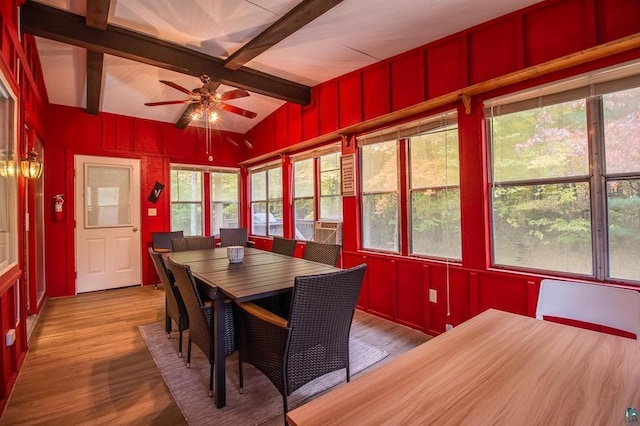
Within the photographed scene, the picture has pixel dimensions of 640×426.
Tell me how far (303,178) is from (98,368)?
3.47 meters

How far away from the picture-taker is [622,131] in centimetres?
210

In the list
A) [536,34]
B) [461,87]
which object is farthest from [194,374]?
[536,34]

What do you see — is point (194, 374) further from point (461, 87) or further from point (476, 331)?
point (461, 87)

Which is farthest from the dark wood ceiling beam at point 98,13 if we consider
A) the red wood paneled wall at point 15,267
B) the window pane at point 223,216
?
the window pane at point 223,216

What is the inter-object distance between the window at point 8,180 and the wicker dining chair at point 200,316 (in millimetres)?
1117

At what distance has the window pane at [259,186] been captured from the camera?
239 inches

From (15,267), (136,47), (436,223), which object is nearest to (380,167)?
(436,223)

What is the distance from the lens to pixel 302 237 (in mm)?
5094

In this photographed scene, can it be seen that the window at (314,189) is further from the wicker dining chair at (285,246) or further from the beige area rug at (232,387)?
the beige area rug at (232,387)

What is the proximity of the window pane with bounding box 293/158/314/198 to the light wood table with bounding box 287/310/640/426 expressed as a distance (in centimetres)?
389

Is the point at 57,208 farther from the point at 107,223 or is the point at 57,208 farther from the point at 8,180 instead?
the point at 8,180

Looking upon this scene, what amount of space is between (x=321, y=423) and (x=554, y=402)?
612 millimetres

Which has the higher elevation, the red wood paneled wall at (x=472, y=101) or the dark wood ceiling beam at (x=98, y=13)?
the dark wood ceiling beam at (x=98, y=13)

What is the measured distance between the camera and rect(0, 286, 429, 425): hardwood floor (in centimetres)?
201
